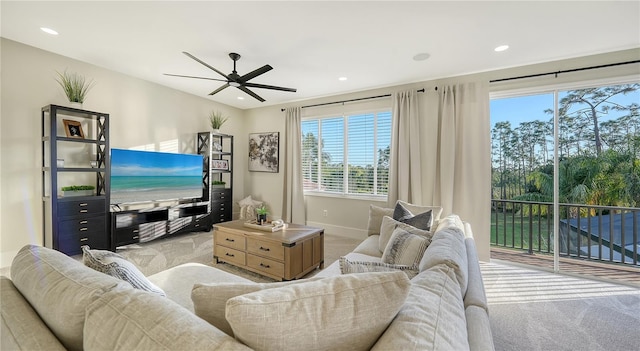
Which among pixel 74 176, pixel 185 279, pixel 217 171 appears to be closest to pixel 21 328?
pixel 185 279

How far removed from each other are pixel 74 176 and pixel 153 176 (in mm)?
905

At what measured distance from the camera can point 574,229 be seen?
3186 millimetres

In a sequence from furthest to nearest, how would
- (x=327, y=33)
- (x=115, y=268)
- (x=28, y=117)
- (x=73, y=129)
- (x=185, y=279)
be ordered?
(x=73, y=129) → (x=28, y=117) → (x=327, y=33) → (x=185, y=279) → (x=115, y=268)

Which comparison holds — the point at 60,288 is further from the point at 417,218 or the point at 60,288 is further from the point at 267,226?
the point at 417,218

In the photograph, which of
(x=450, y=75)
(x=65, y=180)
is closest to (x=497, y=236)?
(x=450, y=75)

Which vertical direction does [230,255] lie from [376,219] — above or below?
below

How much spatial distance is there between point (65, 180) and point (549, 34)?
5929 mm

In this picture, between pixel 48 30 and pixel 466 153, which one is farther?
pixel 466 153

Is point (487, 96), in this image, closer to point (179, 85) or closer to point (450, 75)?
point (450, 75)

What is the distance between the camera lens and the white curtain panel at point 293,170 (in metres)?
4.98

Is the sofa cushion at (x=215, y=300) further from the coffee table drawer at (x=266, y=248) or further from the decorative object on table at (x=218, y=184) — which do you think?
the decorative object on table at (x=218, y=184)

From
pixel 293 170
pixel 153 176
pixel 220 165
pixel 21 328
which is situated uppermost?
pixel 220 165

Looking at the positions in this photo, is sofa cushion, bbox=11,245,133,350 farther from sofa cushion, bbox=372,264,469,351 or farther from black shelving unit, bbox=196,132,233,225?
black shelving unit, bbox=196,132,233,225

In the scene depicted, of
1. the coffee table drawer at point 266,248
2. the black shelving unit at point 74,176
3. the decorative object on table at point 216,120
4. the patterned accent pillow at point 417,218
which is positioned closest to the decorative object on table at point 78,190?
the black shelving unit at point 74,176
